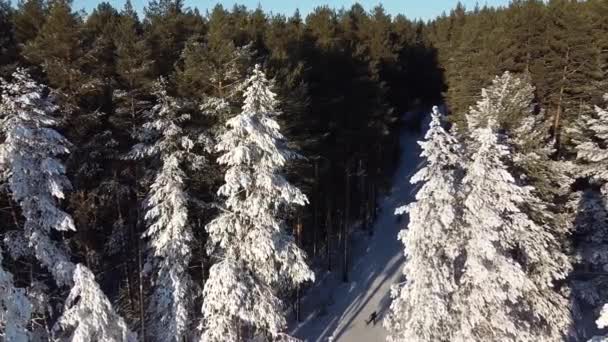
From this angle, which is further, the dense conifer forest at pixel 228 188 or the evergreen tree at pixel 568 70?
the evergreen tree at pixel 568 70

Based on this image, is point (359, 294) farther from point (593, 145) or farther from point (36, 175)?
point (36, 175)

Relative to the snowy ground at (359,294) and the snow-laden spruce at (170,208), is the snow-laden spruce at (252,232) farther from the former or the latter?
the snowy ground at (359,294)

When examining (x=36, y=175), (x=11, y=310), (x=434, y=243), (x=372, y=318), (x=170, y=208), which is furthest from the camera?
(x=372, y=318)

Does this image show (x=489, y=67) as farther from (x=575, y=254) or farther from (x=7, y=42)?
(x=7, y=42)

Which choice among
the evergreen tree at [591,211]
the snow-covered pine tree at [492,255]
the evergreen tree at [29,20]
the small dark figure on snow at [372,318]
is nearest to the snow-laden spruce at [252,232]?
the snow-covered pine tree at [492,255]

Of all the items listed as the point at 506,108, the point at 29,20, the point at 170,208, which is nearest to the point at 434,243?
the point at 506,108

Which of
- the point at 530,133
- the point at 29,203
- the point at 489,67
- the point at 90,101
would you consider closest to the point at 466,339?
the point at 530,133

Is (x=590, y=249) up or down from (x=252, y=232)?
down
